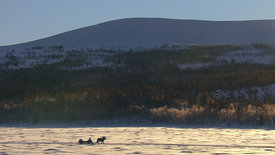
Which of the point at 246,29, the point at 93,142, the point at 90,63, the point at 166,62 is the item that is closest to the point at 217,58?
the point at 166,62

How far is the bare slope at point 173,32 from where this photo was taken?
216ft

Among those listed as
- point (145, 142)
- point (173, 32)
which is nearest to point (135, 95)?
point (145, 142)

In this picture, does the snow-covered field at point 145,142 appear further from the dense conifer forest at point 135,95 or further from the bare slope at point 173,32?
the bare slope at point 173,32

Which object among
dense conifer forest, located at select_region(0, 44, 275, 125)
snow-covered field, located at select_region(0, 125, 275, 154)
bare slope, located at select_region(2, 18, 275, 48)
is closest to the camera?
snow-covered field, located at select_region(0, 125, 275, 154)

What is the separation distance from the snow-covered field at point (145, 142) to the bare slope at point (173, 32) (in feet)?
175

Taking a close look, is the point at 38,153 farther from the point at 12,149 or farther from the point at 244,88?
the point at 244,88

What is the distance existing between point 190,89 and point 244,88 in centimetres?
236

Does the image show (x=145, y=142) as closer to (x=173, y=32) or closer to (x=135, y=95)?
(x=135, y=95)

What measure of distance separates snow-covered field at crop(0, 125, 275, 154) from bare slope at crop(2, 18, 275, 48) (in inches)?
2101

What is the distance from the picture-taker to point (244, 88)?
1719cm

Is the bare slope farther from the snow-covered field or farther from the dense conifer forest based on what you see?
the snow-covered field

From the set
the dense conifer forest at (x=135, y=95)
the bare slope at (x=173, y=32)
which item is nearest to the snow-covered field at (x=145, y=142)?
the dense conifer forest at (x=135, y=95)

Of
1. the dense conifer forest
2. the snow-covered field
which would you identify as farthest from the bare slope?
the snow-covered field

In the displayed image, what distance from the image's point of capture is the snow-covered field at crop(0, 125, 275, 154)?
6734 mm
